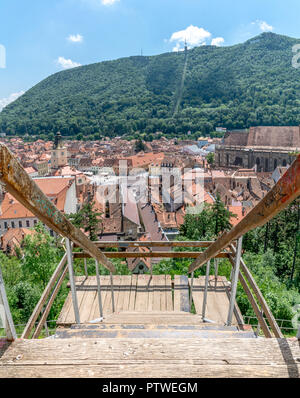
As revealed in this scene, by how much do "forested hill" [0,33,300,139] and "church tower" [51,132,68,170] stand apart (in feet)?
160

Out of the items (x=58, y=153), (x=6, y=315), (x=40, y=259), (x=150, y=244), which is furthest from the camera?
(x=58, y=153)

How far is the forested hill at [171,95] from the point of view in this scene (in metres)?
100

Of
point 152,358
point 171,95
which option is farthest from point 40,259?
point 171,95

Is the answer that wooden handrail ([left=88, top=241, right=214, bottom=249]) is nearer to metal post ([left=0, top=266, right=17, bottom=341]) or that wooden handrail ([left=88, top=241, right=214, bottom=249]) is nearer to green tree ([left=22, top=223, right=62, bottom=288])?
metal post ([left=0, top=266, right=17, bottom=341])

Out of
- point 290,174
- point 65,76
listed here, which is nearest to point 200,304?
point 290,174

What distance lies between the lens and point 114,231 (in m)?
23.9

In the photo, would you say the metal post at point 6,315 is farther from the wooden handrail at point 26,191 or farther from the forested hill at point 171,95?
the forested hill at point 171,95

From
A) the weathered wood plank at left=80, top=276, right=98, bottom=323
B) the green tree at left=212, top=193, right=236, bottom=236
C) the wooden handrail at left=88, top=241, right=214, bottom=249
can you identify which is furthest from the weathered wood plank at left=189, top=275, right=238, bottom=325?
the green tree at left=212, top=193, right=236, bottom=236

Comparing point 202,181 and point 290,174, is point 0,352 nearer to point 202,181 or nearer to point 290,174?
point 290,174

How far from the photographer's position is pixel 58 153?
56406 millimetres

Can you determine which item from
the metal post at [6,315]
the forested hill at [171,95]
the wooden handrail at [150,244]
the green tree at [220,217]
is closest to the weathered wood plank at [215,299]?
the wooden handrail at [150,244]

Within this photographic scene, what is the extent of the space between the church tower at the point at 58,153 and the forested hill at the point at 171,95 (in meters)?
48.7

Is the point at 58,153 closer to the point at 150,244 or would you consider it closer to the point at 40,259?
the point at 40,259

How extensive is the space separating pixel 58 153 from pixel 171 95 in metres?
87.2
